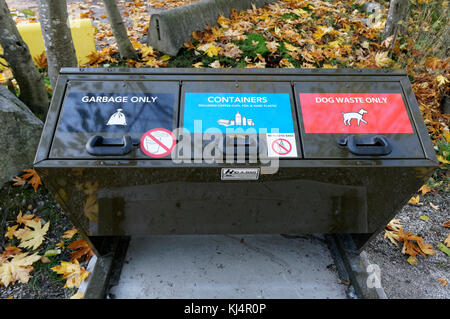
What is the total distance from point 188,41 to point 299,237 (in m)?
3.37

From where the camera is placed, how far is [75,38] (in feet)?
14.9

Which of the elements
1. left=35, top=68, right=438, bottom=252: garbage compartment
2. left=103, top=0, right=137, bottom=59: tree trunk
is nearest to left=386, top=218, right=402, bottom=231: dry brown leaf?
left=35, top=68, right=438, bottom=252: garbage compartment

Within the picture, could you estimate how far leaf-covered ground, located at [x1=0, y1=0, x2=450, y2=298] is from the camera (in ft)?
8.99

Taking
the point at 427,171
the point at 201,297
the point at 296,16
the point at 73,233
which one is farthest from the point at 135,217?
the point at 296,16

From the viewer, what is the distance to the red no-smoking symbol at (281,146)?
1.76 metres

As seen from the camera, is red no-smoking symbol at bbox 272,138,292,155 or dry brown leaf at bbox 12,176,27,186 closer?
red no-smoking symbol at bbox 272,138,292,155

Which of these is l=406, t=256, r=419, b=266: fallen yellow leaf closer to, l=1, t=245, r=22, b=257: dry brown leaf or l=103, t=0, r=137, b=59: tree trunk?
l=1, t=245, r=22, b=257: dry brown leaf

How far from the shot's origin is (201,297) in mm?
2283

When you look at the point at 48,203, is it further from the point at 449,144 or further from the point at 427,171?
the point at 449,144

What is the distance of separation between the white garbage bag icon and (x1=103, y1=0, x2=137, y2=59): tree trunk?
2895 mm

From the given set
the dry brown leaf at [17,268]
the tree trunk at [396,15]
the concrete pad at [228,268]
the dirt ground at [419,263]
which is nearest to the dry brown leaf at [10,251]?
the dry brown leaf at [17,268]

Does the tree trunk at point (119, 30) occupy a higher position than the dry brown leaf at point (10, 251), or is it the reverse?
the tree trunk at point (119, 30)

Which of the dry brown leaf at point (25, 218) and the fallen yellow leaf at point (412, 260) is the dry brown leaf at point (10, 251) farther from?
the fallen yellow leaf at point (412, 260)

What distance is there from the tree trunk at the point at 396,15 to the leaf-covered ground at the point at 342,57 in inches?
4.8
